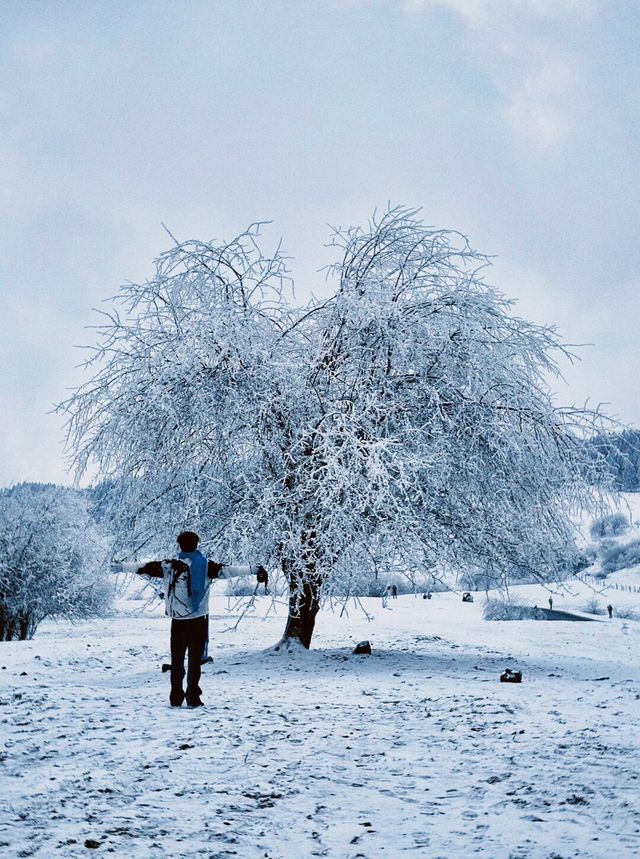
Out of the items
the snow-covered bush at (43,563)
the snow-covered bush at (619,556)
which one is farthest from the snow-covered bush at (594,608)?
the snow-covered bush at (619,556)

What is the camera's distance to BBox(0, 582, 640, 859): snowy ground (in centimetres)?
340

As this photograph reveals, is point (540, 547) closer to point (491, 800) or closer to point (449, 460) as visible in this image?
point (449, 460)

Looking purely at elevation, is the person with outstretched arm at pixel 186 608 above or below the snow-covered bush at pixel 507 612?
above

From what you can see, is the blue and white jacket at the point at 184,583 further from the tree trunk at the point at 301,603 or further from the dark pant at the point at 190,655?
the tree trunk at the point at 301,603

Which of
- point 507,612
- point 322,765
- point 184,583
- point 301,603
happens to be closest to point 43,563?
point 507,612

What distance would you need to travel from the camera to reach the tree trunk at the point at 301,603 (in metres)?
9.74

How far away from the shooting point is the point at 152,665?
10.3 meters

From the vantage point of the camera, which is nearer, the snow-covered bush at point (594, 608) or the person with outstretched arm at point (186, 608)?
the person with outstretched arm at point (186, 608)

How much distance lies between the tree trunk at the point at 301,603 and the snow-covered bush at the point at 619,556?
3088 inches

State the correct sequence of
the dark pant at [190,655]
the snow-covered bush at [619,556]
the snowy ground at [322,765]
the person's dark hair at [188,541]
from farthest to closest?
1. the snow-covered bush at [619,556]
2. the person's dark hair at [188,541]
3. the dark pant at [190,655]
4. the snowy ground at [322,765]

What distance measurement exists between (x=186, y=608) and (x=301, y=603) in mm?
4522

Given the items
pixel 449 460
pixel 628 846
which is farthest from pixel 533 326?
pixel 628 846

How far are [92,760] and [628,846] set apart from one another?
11.5 ft

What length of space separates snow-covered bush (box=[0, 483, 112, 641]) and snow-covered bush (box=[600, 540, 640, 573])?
67781mm
